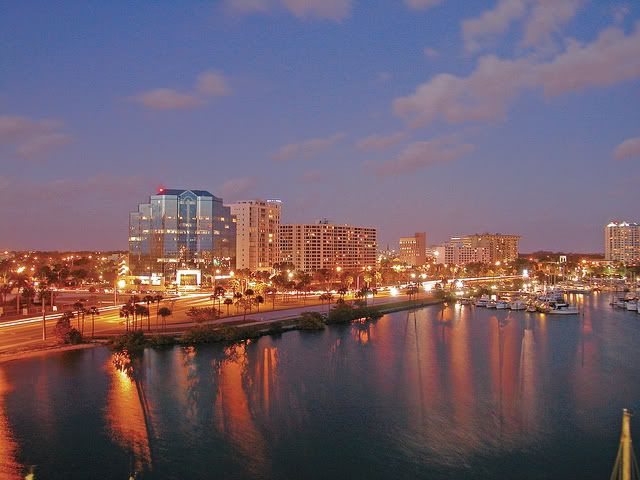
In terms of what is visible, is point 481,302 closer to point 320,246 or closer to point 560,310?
point 560,310

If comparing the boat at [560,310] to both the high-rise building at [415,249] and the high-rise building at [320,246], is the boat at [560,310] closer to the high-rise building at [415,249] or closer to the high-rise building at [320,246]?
the high-rise building at [320,246]

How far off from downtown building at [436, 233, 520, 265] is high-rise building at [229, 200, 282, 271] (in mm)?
60479

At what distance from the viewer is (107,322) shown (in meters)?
25.9

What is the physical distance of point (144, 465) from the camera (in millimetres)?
10203

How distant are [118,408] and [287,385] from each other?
478 cm

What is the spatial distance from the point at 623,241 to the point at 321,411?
133 metres

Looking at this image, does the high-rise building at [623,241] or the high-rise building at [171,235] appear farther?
the high-rise building at [623,241]

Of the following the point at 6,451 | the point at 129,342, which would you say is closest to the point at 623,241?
the point at 129,342

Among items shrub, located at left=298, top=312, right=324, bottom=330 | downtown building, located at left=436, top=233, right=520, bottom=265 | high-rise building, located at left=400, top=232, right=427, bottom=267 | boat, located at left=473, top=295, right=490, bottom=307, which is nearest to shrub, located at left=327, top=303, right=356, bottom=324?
shrub, located at left=298, top=312, right=324, bottom=330

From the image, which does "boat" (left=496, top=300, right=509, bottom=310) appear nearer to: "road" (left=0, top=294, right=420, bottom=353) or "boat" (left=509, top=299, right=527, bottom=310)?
"boat" (left=509, top=299, right=527, bottom=310)

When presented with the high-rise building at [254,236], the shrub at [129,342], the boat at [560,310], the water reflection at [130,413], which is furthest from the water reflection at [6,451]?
the high-rise building at [254,236]

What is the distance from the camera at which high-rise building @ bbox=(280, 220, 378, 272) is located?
74.7 metres

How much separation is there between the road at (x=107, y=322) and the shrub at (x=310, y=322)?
1865 mm

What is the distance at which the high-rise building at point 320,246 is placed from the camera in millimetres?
74688
